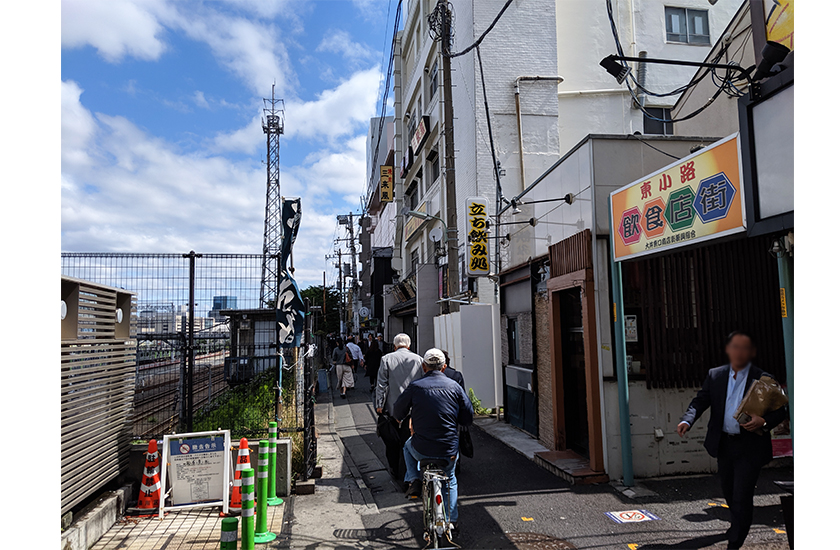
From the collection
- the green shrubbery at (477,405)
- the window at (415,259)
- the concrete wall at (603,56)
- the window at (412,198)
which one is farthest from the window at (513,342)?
the window at (412,198)

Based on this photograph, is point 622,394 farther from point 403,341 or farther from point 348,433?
point 348,433

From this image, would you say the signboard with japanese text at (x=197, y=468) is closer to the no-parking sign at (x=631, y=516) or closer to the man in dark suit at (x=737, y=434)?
the no-parking sign at (x=631, y=516)

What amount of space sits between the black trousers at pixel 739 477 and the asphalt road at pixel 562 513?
0.62 meters

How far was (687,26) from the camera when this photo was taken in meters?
19.5

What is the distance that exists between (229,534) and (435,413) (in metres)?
2.10

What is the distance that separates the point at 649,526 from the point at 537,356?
15.2 feet

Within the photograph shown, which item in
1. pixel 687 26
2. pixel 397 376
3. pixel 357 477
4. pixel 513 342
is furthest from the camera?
pixel 687 26

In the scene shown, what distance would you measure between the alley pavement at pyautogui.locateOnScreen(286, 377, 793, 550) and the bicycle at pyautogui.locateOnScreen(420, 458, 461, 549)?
38 cm

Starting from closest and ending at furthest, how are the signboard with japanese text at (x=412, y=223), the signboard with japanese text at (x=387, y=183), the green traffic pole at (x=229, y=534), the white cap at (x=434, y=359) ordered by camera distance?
the green traffic pole at (x=229, y=534) → the white cap at (x=434, y=359) → the signboard with japanese text at (x=412, y=223) → the signboard with japanese text at (x=387, y=183)

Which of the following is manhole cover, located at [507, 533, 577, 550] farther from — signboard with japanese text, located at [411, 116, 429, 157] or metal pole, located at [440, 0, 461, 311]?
signboard with japanese text, located at [411, 116, 429, 157]

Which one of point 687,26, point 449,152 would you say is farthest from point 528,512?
point 687,26

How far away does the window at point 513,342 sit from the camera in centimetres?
1192

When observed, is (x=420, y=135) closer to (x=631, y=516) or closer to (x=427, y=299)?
(x=427, y=299)

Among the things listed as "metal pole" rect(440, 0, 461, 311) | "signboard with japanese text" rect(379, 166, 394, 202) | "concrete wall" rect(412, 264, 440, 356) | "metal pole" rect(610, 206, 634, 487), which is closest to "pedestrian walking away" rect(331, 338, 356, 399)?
"concrete wall" rect(412, 264, 440, 356)
